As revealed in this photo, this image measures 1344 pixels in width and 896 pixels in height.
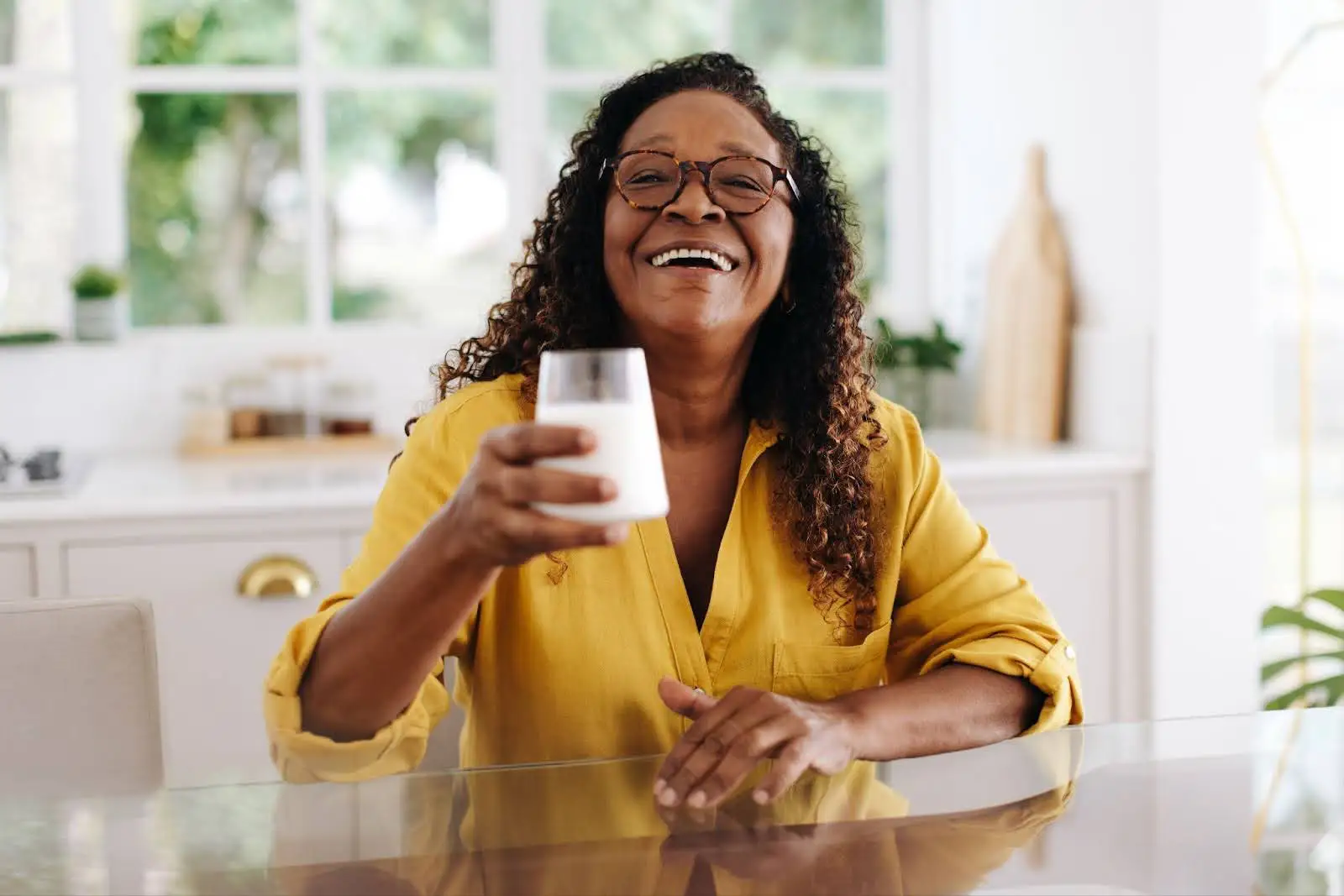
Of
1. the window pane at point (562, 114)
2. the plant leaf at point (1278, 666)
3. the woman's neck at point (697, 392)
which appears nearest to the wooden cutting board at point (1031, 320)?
the plant leaf at point (1278, 666)

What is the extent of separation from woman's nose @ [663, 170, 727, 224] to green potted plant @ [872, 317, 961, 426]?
1700mm

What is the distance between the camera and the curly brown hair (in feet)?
5.12

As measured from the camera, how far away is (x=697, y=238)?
1.47 meters

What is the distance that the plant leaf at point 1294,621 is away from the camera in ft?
8.29

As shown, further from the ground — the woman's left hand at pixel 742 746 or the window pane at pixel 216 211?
the window pane at pixel 216 211

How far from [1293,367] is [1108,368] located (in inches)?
79.8

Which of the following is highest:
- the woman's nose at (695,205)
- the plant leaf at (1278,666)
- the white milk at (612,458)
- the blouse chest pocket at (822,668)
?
the woman's nose at (695,205)

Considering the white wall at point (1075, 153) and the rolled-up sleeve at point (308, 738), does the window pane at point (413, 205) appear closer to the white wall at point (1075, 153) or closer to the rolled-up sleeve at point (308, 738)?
the white wall at point (1075, 153)

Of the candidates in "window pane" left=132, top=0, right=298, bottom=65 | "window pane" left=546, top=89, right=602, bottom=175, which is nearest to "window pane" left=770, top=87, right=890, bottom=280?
"window pane" left=546, top=89, right=602, bottom=175

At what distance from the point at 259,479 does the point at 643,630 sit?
1.35 metres

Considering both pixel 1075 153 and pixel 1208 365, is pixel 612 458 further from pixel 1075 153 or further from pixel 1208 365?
pixel 1075 153

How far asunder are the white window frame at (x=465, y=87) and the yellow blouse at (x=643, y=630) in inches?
70.0

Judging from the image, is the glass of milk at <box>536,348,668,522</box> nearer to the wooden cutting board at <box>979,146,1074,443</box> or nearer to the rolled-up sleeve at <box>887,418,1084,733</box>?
the rolled-up sleeve at <box>887,418,1084,733</box>

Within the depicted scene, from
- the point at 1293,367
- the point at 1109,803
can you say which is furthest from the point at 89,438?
the point at 1293,367
